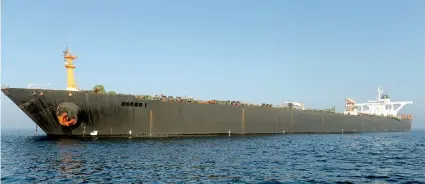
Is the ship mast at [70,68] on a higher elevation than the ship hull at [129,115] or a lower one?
higher

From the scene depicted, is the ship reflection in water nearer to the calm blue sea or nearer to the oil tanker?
the calm blue sea

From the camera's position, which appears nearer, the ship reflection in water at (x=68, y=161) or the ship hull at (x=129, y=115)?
the ship reflection in water at (x=68, y=161)

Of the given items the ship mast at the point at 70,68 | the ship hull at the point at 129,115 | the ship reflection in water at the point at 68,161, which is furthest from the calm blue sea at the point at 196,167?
the ship mast at the point at 70,68

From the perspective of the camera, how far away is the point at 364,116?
8044 cm

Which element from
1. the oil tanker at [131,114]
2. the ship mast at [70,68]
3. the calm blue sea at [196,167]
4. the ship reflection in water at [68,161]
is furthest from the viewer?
the ship mast at [70,68]

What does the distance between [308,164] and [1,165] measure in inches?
754

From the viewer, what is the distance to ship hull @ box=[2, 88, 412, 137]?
36812mm

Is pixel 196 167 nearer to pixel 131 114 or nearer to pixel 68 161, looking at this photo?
pixel 68 161

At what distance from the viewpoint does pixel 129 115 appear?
1576 inches

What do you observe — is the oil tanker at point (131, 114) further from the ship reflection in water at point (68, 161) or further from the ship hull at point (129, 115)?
the ship reflection in water at point (68, 161)

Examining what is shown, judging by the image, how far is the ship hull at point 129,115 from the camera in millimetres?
36812

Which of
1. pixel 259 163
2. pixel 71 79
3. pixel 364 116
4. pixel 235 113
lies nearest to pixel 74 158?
pixel 259 163

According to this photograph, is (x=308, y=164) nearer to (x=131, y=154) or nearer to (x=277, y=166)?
(x=277, y=166)

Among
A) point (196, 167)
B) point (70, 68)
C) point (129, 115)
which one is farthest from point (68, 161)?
point (70, 68)
